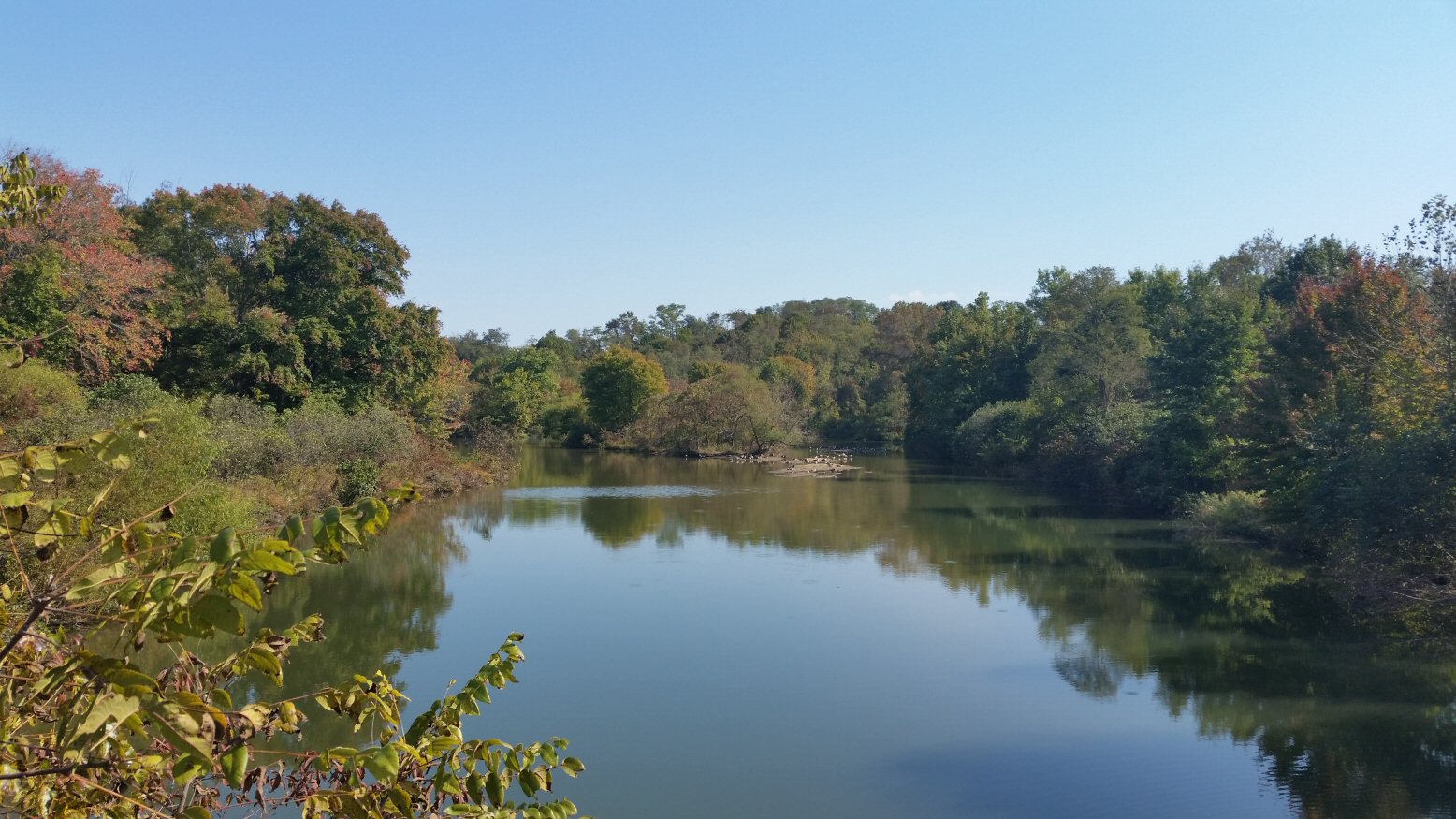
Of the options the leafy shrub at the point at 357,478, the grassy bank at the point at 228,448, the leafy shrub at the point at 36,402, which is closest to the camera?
the grassy bank at the point at 228,448

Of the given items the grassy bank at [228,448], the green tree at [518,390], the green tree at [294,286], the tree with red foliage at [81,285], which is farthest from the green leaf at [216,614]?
the green tree at [518,390]

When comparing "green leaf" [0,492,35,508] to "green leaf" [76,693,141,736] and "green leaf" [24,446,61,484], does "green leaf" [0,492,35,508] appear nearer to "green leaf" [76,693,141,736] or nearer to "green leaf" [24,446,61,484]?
"green leaf" [24,446,61,484]

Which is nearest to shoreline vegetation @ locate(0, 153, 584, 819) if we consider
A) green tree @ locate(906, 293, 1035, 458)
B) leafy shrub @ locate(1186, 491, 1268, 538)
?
leafy shrub @ locate(1186, 491, 1268, 538)

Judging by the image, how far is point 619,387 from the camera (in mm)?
49250

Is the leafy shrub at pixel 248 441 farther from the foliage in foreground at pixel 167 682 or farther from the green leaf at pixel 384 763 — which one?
the green leaf at pixel 384 763

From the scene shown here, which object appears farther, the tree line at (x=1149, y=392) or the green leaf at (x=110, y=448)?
the tree line at (x=1149, y=392)

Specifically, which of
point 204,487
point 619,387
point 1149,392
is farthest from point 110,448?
point 619,387

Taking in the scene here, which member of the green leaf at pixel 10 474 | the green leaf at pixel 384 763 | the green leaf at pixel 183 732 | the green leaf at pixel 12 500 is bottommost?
the green leaf at pixel 384 763

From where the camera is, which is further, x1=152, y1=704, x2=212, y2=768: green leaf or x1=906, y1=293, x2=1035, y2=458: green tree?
x1=906, y1=293, x2=1035, y2=458: green tree

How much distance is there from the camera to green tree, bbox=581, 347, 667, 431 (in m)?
48.8

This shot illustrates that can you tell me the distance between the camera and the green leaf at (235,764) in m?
1.57

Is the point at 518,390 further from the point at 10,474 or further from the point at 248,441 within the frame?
the point at 10,474

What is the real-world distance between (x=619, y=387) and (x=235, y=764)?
1886 inches

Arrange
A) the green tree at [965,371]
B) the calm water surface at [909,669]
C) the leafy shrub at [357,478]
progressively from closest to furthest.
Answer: the calm water surface at [909,669] < the leafy shrub at [357,478] < the green tree at [965,371]
